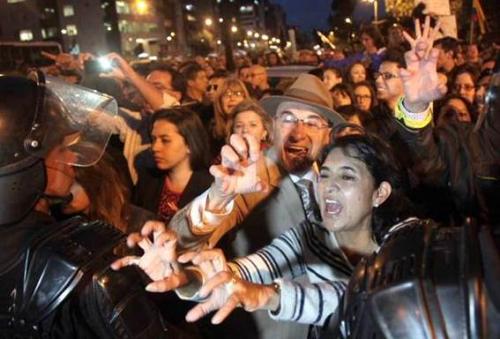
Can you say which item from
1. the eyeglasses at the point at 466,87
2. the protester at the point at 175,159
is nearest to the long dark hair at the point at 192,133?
the protester at the point at 175,159

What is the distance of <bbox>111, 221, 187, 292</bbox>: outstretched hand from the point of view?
1.76 m

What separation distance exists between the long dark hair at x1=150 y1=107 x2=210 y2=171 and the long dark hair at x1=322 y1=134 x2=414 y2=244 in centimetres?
154

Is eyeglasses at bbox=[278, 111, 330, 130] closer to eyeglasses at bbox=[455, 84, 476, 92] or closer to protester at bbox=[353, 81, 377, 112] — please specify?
protester at bbox=[353, 81, 377, 112]

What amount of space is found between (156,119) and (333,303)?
2.42 meters

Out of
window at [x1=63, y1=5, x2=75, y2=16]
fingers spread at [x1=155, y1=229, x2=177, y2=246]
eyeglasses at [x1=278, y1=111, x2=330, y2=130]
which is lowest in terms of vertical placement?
fingers spread at [x1=155, y1=229, x2=177, y2=246]

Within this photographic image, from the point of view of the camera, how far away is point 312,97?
11.6 feet

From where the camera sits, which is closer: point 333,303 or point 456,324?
point 456,324

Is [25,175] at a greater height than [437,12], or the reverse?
[437,12]

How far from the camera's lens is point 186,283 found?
5.98ft

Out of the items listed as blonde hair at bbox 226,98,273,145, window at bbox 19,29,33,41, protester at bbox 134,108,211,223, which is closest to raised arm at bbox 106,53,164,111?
protester at bbox 134,108,211,223

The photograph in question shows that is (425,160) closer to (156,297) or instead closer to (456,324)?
(156,297)

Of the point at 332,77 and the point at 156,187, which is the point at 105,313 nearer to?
the point at 156,187

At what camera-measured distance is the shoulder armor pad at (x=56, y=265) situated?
174 centimetres

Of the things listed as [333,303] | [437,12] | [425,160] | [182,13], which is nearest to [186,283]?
[333,303]
